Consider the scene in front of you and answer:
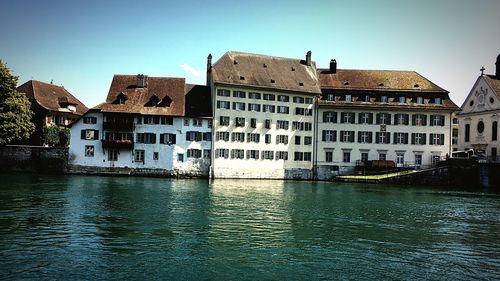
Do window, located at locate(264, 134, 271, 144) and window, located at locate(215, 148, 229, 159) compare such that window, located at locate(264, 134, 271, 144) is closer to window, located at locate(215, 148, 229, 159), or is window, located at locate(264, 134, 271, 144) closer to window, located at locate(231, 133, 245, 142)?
window, located at locate(231, 133, 245, 142)

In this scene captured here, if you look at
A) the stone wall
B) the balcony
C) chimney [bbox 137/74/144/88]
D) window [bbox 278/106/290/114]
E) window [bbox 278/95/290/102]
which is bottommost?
the stone wall

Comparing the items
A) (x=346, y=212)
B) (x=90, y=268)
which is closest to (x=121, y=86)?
(x=346, y=212)

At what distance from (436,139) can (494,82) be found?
48.0 ft

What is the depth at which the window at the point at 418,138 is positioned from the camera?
6638 cm

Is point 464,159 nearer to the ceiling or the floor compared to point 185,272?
nearer to the ceiling

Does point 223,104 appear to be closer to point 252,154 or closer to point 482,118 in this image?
point 252,154

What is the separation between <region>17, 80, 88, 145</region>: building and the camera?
66.1 meters

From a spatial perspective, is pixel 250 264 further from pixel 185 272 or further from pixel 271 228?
pixel 271 228

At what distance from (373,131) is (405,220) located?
130ft

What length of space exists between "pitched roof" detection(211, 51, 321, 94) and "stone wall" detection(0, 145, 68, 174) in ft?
78.7

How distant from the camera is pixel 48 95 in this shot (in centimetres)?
7075

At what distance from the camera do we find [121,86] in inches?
2509

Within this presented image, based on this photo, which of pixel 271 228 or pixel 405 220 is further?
pixel 405 220

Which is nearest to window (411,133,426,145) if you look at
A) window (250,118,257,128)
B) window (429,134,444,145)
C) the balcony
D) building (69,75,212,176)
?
window (429,134,444,145)
